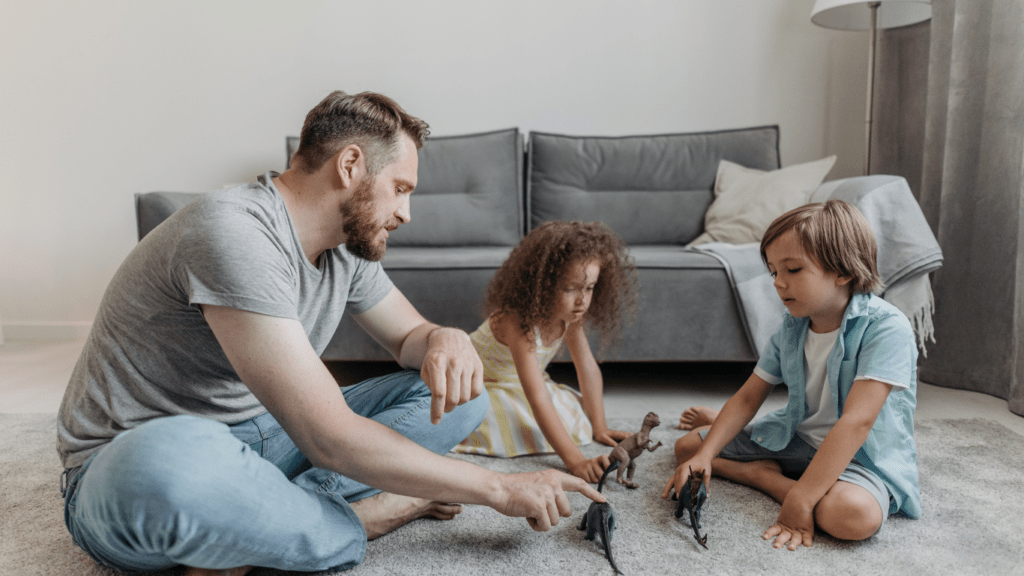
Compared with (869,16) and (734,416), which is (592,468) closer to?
(734,416)

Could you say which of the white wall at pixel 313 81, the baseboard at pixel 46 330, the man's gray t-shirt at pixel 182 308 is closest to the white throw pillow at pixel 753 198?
the white wall at pixel 313 81

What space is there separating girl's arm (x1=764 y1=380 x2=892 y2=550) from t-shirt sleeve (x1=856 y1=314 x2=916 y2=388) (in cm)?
2

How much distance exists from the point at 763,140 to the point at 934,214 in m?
0.65

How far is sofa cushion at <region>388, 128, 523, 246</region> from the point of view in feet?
7.86

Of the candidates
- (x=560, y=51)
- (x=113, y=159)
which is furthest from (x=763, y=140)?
(x=113, y=159)

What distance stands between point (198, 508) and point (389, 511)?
0.35 metres

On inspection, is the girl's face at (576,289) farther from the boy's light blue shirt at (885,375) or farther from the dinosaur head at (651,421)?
the boy's light blue shirt at (885,375)

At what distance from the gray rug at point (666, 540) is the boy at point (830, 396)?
0.04 metres

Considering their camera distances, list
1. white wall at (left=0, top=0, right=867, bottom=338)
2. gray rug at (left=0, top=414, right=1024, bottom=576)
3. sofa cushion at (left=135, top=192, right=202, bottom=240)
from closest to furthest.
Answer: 1. gray rug at (left=0, top=414, right=1024, bottom=576)
2. sofa cushion at (left=135, top=192, right=202, bottom=240)
3. white wall at (left=0, top=0, right=867, bottom=338)

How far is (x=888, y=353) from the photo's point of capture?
40.2 inches

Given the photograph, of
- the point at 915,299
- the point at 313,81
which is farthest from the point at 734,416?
the point at 313,81

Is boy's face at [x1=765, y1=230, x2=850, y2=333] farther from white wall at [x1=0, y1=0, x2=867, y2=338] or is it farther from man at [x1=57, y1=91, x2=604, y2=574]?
white wall at [x1=0, y1=0, x2=867, y2=338]

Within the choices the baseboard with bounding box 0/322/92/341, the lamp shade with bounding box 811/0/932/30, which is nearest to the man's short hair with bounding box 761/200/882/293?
the lamp shade with bounding box 811/0/932/30

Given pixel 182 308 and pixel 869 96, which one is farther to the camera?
pixel 869 96
